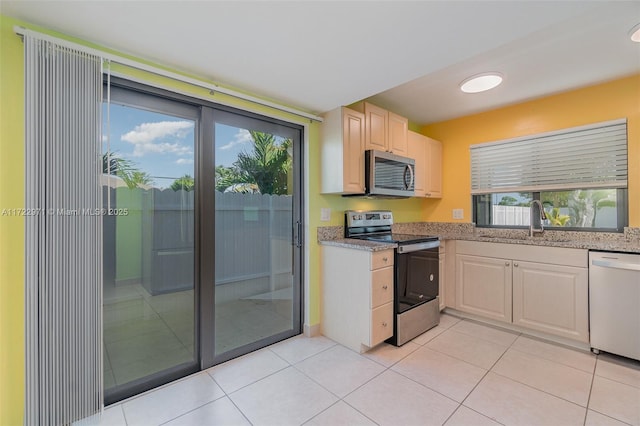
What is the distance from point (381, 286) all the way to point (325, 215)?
900 mm

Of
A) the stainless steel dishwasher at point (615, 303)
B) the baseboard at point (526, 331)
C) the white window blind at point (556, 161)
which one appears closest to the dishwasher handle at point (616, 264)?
the stainless steel dishwasher at point (615, 303)

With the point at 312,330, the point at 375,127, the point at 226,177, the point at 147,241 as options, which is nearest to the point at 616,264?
the point at 375,127

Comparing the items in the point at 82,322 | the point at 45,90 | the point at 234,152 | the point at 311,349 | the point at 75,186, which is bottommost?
the point at 311,349

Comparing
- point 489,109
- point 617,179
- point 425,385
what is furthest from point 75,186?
point 617,179

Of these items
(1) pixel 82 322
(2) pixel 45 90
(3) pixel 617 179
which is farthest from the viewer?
(3) pixel 617 179

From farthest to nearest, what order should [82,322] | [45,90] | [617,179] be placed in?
1. [617,179]
2. [82,322]
3. [45,90]

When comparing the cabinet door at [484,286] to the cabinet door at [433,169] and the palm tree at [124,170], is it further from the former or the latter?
the palm tree at [124,170]

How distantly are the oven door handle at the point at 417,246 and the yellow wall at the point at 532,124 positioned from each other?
95cm

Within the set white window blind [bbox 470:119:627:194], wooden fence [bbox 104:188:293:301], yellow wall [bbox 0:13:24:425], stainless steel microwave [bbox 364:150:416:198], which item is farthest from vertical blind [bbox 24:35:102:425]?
white window blind [bbox 470:119:627:194]

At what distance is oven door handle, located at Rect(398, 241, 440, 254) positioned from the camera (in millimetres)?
2426

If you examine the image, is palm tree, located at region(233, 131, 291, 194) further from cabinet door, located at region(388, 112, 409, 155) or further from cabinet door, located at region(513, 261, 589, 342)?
cabinet door, located at region(513, 261, 589, 342)

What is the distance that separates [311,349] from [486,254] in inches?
80.3

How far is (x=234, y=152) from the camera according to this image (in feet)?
7.38

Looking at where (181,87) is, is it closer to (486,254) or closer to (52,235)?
(52,235)
